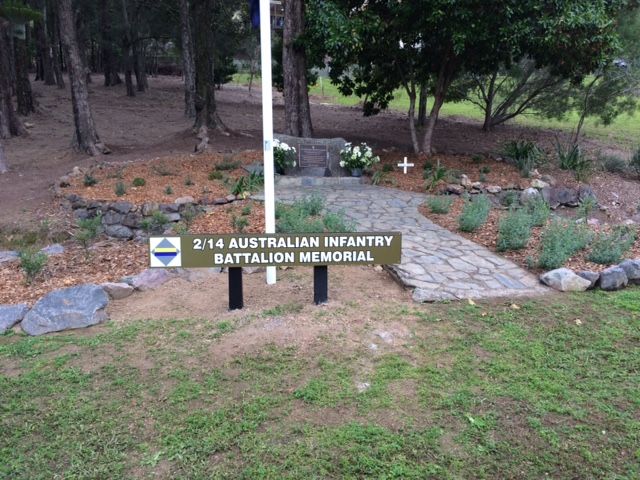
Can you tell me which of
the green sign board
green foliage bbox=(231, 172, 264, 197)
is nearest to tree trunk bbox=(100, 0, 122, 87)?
green foliage bbox=(231, 172, 264, 197)

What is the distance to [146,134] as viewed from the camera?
57.1ft

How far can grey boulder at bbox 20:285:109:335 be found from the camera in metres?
4.54

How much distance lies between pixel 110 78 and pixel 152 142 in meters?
16.9

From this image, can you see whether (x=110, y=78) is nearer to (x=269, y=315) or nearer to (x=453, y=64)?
(x=453, y=64)

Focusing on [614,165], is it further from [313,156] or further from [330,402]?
[330,402]

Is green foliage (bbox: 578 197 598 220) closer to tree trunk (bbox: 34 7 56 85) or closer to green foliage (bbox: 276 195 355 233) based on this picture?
green foliage (bbox: 276 195 355 233)

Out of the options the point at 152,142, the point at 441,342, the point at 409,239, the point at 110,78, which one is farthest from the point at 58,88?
the point at 441,342

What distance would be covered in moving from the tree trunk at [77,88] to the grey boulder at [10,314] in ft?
29.4

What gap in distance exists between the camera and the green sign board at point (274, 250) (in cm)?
432

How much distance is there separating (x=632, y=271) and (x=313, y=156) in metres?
6.19

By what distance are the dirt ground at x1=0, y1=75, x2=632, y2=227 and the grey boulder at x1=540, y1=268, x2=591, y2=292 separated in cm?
752

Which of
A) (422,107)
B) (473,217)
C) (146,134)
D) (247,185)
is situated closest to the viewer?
(473,217)

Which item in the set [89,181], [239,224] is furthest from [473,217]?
[89,181]

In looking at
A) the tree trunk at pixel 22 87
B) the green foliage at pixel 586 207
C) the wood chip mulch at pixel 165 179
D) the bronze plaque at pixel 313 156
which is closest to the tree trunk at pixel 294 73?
the wood chip mulch at pixel 165 179
